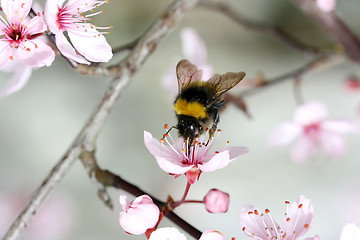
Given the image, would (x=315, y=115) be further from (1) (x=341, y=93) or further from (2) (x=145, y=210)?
(2) (x=145, y=210)

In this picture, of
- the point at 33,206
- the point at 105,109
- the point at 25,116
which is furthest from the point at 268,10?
the point at 33,206

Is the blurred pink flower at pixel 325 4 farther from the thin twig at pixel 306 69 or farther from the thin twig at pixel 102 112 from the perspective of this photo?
the thin twig at pixel 102 112

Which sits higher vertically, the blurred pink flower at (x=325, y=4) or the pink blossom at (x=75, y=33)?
the blurred pink flower at (x=325, y=4)

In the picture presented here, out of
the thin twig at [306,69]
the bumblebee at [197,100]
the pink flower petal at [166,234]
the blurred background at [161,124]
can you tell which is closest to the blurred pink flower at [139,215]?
the pink flower petal at [166,234]

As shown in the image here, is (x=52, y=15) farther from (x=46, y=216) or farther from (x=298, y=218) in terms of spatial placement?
(x=46, y=216)

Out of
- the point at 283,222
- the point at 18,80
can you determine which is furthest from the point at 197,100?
the point at 18,80
